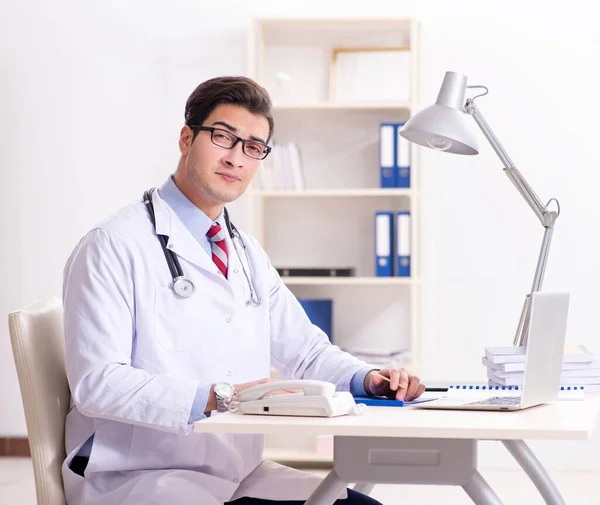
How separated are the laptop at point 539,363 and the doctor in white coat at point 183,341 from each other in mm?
150

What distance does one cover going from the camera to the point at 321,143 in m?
4.30

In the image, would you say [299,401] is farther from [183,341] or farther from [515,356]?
[515,356]

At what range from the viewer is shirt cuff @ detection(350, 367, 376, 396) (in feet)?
6.43

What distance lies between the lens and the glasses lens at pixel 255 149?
6.60 feet

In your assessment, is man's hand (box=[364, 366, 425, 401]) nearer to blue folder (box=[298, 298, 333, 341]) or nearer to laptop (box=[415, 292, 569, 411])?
laptop (box=[415, 292, 569, 411])

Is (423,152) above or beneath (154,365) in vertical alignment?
above

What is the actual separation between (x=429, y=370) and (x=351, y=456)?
2821 millimetres

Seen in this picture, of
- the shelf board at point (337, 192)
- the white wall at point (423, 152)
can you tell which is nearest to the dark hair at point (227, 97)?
the shelf board at point (337, 192)

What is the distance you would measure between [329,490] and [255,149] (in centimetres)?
79

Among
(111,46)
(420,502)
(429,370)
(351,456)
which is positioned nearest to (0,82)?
(111,46)

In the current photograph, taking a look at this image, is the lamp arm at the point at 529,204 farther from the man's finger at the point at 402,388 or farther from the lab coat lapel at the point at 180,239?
the lab coat lapel at the point at 180,239

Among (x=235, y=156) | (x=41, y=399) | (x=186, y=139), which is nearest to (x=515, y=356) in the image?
(x=235, y=156)

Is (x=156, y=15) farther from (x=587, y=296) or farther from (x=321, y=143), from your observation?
(x=587, y=296)

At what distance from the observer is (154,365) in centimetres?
178
